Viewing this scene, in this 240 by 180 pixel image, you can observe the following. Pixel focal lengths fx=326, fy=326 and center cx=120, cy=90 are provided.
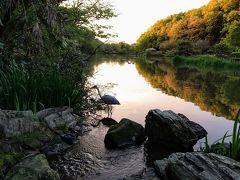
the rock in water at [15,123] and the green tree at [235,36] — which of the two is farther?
the green tree at [235,36]

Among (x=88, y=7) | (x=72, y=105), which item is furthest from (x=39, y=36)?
(x=88, y=7)

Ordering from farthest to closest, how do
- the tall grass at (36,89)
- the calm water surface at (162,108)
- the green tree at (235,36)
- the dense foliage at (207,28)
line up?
the dense foliage at (207,28) → the green tree at (235,36) → the calm water surface at (162,108) → the tall grass at (36,89)

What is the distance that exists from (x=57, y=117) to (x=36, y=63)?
8.48 feet

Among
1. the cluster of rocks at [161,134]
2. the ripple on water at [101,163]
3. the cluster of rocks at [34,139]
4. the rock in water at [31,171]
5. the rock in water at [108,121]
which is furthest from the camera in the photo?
the rock in water at [108,121]

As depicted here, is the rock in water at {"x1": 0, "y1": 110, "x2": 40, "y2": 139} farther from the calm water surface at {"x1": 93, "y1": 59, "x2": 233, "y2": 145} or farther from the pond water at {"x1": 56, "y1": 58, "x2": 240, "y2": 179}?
the calm water surface at {"x1": 93, "y1": 59, "x2": 233, "y2": 145}

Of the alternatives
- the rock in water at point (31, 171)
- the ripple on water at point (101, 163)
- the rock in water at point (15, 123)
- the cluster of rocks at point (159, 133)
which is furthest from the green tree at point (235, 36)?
the rock in water at point (31, 171)

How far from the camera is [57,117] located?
28.0ft

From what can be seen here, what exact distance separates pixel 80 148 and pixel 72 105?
2404 millimetres

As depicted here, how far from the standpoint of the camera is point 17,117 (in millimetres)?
7059

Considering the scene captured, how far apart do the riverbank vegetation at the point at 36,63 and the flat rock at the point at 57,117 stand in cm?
30

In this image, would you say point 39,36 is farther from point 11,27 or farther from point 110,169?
point 110,169

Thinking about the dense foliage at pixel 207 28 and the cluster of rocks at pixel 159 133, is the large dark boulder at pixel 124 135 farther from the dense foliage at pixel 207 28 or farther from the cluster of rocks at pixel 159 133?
the dense foliage at pixel 207 28

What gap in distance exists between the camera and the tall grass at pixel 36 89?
8117mm

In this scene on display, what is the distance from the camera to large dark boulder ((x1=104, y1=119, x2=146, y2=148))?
8.00m
